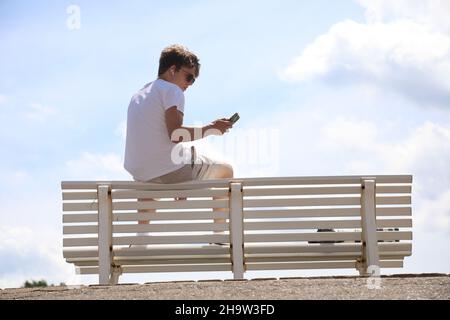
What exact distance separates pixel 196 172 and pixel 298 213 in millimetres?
1017

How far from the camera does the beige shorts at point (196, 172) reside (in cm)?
860

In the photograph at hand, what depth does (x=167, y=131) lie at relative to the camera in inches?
343

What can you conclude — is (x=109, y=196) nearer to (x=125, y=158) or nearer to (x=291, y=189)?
(x=125, y=158)

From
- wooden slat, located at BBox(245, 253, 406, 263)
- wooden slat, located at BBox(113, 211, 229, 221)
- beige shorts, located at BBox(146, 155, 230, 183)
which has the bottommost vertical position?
wooden slat, located at BBox(245, 253, 406, 263)

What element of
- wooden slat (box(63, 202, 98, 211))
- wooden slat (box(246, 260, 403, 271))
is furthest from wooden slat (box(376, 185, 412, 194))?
wooden slat (box(63, 202, 98, 211))

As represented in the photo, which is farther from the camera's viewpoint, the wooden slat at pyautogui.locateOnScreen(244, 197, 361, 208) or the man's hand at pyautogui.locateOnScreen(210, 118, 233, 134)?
the man's hand at pyautogui.locateOnScreen(210, 118, 233, 134)

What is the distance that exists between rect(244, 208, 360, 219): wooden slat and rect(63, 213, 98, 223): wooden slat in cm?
136

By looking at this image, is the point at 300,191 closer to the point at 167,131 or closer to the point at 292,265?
the point at 292,265

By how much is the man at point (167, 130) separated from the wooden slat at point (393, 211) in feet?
4.63

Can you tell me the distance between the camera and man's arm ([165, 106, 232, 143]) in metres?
8.52

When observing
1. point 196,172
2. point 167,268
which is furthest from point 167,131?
point 167,268

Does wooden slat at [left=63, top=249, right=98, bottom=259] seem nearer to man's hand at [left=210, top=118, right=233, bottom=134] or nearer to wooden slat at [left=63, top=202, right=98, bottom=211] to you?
wooden slat at [left=63, top=202, right=98, bottom=211]
